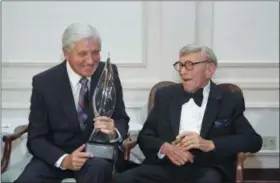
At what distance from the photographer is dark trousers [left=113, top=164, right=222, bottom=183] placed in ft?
9.40

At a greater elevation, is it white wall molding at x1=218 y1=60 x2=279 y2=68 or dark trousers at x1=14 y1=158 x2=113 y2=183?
white wall molding at x1=218 y1=60 x2=279 y2=68

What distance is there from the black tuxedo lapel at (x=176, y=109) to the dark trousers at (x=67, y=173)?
51 centimetres

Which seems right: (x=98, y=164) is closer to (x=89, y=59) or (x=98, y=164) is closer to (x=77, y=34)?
(x=89, y=59)

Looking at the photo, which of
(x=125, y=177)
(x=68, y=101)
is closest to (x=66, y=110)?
(x=68, y=101)

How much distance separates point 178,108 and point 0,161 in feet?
3.76

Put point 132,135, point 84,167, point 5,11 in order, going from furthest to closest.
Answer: point 5,11, point 132,135, point 84,167

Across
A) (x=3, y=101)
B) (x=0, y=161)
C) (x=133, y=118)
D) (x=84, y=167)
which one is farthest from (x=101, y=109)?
(x=3, y=101)

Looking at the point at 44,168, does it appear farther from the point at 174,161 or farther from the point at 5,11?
the point at 5,11

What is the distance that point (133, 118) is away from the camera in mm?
3816

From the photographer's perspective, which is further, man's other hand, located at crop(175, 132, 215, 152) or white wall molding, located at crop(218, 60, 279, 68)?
white wall molding, located at crop(218, 60, 279, 68)

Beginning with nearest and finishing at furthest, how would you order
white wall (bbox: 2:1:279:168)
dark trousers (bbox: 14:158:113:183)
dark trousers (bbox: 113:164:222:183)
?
dark trousers (bbox: 14:158:113:183) → dark trousers (bbox: 113:164:222:183) → white wall (bbox: 2:1:279:168)

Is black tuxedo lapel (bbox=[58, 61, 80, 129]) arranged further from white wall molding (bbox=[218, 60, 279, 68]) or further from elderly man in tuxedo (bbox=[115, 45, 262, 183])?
white wall molding (bbox=[218, 60, 279, 68])

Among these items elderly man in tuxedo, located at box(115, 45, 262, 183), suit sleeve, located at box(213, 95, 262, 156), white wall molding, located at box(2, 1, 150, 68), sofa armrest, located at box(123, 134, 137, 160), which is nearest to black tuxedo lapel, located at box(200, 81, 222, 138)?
elderly man in tuxedo, located at box(115, 45, 262, 183)

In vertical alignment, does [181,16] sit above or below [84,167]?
above
